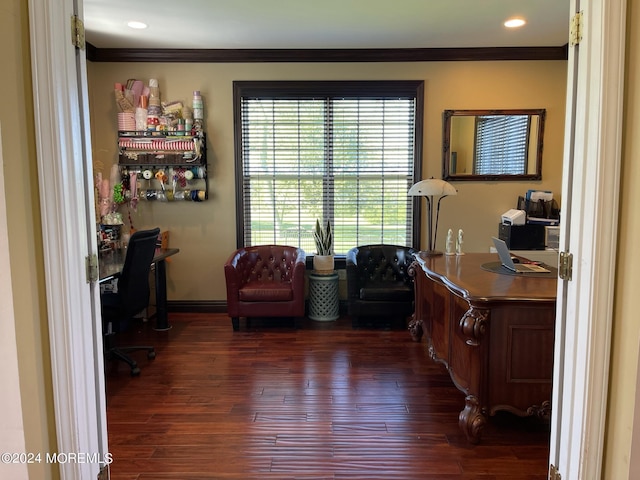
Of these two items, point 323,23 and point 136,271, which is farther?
point 323,23

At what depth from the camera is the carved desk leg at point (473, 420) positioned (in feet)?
7.54

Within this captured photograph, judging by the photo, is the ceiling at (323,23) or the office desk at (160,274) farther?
the office desk at (160,274)

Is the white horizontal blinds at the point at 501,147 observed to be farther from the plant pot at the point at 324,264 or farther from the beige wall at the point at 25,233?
the beige wall at the point at 25,233

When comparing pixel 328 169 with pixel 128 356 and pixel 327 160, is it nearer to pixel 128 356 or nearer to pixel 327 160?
pixel 327 160

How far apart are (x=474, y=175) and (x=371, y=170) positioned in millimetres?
1084

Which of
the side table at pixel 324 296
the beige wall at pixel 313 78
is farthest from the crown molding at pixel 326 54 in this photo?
the side table at pixel 324 296

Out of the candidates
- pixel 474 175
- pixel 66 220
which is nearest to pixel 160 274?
pixel 66 220

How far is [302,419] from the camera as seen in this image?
261 cm

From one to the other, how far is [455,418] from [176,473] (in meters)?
1.57

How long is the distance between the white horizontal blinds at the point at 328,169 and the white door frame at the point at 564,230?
10.8 ft

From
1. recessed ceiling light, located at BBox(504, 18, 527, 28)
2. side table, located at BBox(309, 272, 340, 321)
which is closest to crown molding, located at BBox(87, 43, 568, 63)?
recessed ceiling light, located at BBox(504, 18, 527, 28)

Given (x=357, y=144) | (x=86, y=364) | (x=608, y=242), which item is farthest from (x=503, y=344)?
(x=357, y=144)

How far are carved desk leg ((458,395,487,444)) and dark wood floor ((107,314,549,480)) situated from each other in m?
0.07

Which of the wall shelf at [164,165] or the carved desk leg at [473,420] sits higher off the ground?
the wall shelf at [164,165]
